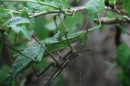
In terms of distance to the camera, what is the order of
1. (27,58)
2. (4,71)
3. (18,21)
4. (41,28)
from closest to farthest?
(18,21), (27,58), (4,71), (41,28)

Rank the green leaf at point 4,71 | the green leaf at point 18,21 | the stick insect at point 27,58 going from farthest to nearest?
the green leaf at point 4,71
the stick insect at point 27,58
the green leaf at point 18,21

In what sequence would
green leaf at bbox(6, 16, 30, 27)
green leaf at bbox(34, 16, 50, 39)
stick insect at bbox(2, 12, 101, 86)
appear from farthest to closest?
green leaf at bbox(34, 16, 50, 39) → stick insect at bbox(2, 12, 101, 86) → green leaf at bbox(6, 16, 30, 27)

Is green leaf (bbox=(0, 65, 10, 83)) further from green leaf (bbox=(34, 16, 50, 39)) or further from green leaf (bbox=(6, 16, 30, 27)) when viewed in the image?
green leaf (bbox=(6, 16, 30, 27))

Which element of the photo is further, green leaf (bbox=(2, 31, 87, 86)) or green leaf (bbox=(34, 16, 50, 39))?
green leaf (bbox=(34, 16, 50, 39))

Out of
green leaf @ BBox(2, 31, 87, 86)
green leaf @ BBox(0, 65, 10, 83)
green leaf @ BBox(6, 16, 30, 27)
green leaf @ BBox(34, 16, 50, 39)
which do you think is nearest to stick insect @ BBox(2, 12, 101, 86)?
green leaf @ BBox(2, 31, 87, 86)

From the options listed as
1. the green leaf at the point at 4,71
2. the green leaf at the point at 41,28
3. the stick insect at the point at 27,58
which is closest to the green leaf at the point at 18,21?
the stick insect at the point at 27,58

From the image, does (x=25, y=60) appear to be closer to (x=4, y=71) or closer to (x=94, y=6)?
(x=94, y=6)

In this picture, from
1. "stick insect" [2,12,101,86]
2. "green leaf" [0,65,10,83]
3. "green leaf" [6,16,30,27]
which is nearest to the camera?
"green leaf" [6,16,30,27]

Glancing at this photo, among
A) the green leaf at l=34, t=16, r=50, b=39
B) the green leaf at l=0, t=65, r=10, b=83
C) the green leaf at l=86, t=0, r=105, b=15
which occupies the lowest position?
the green leaf at l=0, t=65, r=10, b=83

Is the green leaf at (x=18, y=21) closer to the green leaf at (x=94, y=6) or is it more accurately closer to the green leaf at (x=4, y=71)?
the green leaf at (x=94, y=6)

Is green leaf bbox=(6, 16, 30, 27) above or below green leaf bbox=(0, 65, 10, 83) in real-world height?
above

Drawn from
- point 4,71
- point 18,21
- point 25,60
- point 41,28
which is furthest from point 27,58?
point 41,28
